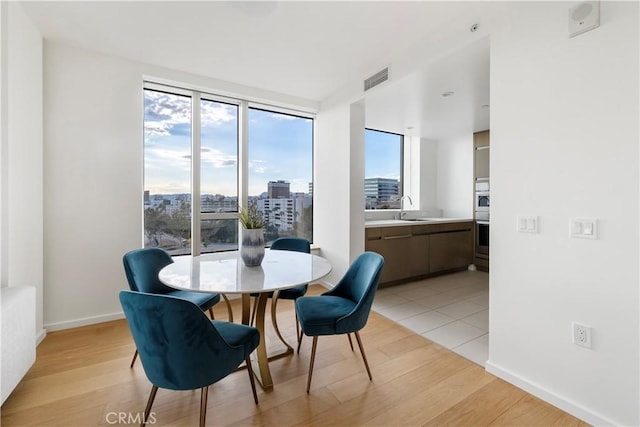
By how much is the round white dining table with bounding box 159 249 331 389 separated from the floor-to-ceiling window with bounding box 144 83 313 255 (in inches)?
50.3

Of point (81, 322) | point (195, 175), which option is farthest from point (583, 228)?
point (81, 322)

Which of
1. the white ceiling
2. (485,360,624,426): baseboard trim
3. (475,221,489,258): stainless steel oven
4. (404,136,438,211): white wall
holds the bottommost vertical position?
(485,360,624,426): baseboard trim

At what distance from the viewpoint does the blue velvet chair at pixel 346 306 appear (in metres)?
1.80

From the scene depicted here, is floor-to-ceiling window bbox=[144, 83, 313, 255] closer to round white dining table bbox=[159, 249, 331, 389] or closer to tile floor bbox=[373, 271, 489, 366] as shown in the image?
round white dining table bbox=[159, 249, 331, 389]

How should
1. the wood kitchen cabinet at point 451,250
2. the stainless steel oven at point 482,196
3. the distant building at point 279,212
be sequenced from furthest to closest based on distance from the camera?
the stainless steel oven at point 482,196, the wood kitchen cabinet at point 451,250, the distant building at point 279,212

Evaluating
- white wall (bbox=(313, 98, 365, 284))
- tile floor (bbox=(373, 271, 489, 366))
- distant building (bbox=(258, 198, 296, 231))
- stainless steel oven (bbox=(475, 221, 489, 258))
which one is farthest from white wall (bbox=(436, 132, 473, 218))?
distant building (bbox=(258, 198, 296, 231))

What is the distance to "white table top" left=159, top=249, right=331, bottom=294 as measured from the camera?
63.2 inches

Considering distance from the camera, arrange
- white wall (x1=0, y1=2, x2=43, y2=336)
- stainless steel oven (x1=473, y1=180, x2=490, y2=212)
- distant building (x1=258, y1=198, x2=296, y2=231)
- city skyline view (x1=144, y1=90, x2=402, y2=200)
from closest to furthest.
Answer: white wall (x1=0, y1=2, x2=43, y2=336) → city skyline view (x1=144, y1=90, x2=402, y2=200) → distant building (x1=258, y1=198, x2=296, y2=231) → stainless steel oven (x1=473, y1=180, x2=490, y2=212)

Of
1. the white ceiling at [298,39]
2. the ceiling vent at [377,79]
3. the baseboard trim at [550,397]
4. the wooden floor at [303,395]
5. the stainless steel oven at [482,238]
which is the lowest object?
the wooden floor at [303,395]

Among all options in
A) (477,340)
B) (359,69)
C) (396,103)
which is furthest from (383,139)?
(477,340)

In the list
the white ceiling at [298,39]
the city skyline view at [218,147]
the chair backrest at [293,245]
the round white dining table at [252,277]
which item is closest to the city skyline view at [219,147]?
the city skyline view at [218,147]

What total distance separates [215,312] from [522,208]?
2.99 meters

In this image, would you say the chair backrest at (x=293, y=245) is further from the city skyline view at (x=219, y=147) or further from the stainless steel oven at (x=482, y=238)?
the stainless steel oven at (x=482, y=238)

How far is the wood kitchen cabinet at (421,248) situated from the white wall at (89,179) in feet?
9.15
